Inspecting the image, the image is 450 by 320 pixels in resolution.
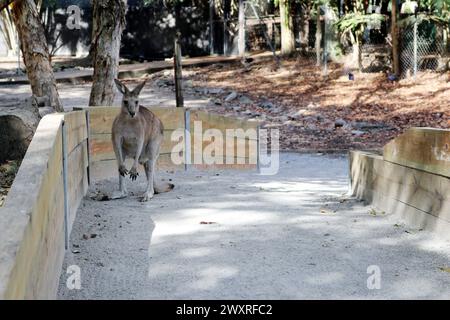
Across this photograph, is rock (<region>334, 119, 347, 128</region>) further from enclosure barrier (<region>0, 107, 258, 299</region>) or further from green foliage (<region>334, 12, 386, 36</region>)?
enclosure barrier (<region>0, 107, 258, 299</region>)

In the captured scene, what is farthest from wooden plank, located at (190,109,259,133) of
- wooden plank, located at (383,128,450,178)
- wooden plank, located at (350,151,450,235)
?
wooden plank, located at (383,128,450,178)

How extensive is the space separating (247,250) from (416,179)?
5.52 feet

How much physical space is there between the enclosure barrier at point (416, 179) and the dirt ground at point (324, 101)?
8.15m

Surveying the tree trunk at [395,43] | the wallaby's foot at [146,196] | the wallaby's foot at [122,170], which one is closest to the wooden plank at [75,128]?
the wallaby's foot at [122,170]

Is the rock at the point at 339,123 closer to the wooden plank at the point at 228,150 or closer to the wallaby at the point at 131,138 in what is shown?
the wooden plank at the point at 228,150

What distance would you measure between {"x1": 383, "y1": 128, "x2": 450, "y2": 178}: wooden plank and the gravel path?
0.51m

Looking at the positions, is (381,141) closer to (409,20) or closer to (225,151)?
(225,151)

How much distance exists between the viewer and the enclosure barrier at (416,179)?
5309 mm

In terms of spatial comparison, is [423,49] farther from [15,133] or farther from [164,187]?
[15,133]

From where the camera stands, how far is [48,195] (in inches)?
150

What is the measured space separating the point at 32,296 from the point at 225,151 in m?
8.46

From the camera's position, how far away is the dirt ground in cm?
1633

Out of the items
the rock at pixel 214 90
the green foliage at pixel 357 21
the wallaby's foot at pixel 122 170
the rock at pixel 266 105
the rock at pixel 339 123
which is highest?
the green foliage at pixel 357 21

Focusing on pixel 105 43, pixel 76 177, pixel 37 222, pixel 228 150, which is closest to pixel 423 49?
pixel 228 150
